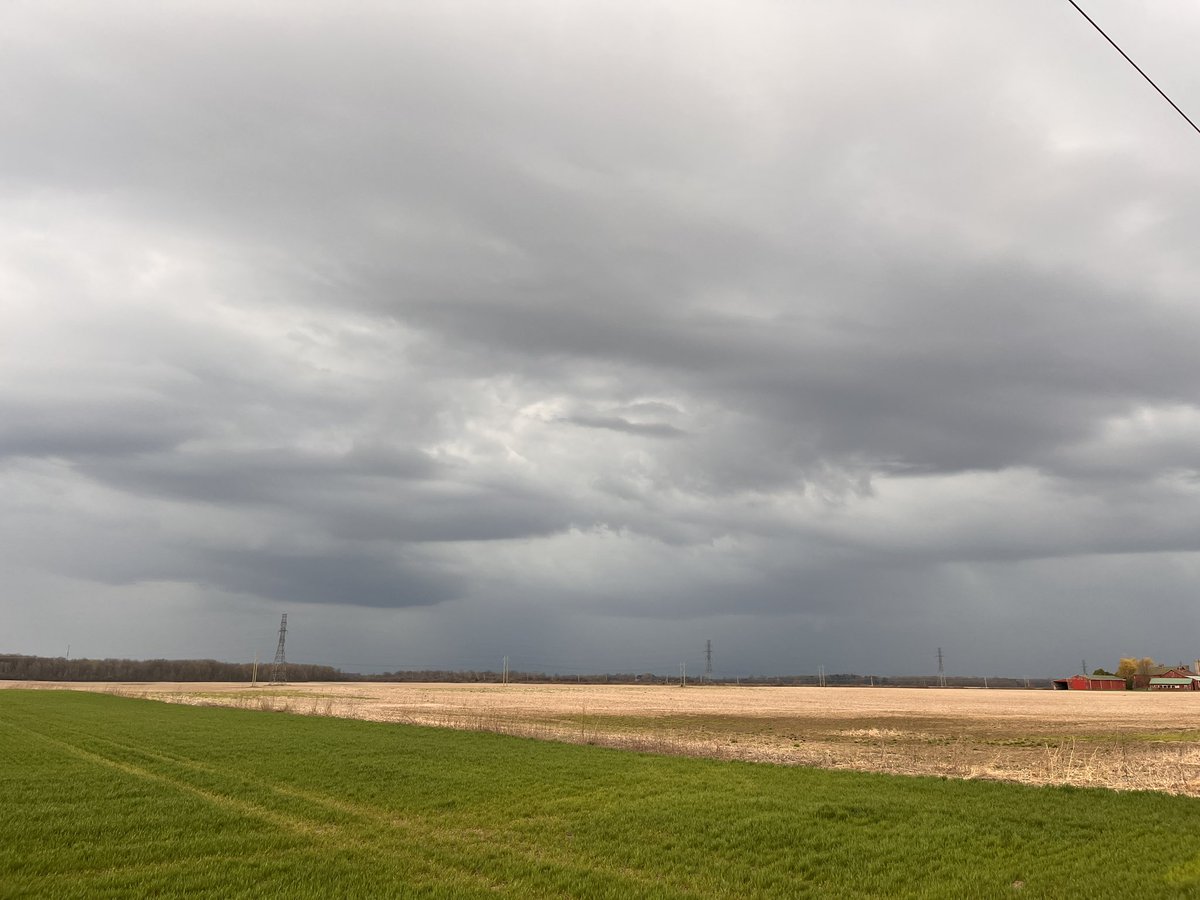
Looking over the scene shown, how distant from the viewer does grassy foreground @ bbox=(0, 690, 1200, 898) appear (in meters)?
15.0

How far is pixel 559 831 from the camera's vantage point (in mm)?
19594

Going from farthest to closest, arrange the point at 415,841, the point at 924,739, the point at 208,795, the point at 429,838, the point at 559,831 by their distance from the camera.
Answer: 1. the point at 924,739
2. the point at 208,795
3. the point at 559,831
4. the point at 429,838
5. the point at 415,841

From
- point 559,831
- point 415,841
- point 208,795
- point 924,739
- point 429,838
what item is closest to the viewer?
point 415,841

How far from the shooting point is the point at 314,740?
38.2 metres

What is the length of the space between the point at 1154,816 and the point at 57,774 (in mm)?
33184

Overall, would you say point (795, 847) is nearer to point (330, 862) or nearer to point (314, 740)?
point (330, 862)

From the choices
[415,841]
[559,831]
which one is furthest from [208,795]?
[559,831]

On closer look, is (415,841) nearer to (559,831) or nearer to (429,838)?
(429,838)

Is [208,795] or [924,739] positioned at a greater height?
[208,795]

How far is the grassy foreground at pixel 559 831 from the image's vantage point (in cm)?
1497

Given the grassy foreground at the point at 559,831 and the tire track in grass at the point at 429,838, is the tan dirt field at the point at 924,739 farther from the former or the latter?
the tire track in grass at the point at 429,838

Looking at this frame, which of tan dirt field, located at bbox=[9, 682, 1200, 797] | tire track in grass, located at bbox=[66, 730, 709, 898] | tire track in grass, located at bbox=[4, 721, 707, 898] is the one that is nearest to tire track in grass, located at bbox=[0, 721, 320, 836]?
tire track in grass, located at bbox=[4, 721, 707, 898]

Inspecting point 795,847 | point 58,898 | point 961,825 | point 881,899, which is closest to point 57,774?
point 58,898

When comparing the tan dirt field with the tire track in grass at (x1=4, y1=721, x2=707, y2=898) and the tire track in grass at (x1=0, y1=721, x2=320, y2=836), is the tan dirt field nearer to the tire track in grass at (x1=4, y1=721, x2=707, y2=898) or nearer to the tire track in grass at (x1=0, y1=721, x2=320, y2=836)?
the tire track in grass at (x1=4, y1=721, x2=707, y2=898)
